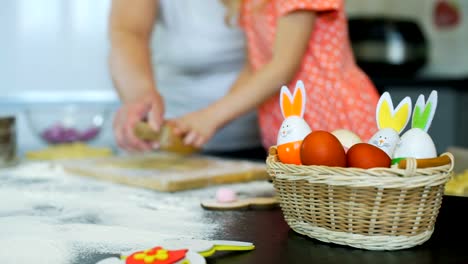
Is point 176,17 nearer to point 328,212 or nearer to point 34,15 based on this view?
point 34,15

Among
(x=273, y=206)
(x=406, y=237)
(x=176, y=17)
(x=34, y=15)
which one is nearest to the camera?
(x=406, y=237)

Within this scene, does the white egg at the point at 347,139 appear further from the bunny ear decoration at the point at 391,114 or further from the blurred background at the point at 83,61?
the blurred background at the point at 83,61

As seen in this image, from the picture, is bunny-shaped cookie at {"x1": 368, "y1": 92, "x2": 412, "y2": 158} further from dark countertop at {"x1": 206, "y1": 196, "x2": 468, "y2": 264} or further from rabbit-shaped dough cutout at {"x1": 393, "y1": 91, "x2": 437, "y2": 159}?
dark countertop at {"x1": 206, "y1": 196, "x2": 468, "y2": 264}

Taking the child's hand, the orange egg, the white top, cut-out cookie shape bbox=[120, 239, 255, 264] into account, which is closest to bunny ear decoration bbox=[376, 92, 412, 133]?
the orange egg

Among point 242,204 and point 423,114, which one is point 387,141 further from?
point 242,204

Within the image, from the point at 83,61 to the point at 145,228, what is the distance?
160 centimetres

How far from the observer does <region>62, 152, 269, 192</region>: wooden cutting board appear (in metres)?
1.11

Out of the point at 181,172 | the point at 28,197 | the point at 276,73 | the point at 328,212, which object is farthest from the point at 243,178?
the point at 328,212

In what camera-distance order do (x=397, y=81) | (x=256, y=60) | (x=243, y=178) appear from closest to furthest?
1. (x=243, y=178)
2. (x=256, y=60)
3. (x=397, y=81)

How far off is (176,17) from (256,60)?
1.01 ft

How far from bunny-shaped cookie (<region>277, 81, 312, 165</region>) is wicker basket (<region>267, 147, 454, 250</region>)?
3cm

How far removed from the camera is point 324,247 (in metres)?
0.68

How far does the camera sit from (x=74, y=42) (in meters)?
2.27

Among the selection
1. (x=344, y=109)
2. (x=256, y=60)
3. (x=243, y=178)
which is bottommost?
(x=243, y=178)
